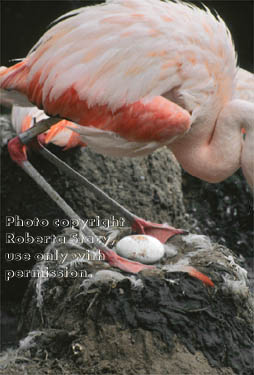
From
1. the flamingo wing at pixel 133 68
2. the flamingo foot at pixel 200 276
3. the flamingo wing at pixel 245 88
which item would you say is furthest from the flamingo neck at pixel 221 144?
the flamingo foot at pixel 200 276

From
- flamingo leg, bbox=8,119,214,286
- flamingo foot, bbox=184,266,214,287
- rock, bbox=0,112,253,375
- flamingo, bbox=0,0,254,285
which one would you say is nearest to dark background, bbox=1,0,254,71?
flamingo leg, bbox=8,119,214,286

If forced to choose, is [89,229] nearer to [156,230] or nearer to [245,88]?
[156,230]

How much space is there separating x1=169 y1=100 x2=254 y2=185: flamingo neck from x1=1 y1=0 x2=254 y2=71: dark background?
13.6ft

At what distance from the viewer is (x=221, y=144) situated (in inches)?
117

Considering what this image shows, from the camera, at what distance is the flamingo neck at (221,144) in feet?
9.59

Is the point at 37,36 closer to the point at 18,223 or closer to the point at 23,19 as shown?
the point at 23,19

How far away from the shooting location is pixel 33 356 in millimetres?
2572

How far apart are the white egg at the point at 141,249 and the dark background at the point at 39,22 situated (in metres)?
4.45

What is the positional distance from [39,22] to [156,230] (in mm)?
4506

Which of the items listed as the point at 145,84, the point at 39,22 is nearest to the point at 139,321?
the point at 145,84

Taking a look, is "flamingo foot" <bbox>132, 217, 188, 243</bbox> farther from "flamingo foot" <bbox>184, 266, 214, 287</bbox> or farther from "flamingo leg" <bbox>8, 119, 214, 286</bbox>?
"flamingo foot" <bbox>184, 266, 214, 287</bbox>

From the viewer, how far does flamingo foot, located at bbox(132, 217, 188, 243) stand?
3.39 metres

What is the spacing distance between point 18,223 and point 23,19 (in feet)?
11.7

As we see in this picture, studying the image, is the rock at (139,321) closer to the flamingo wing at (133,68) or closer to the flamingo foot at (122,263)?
Result: the flamingo foot at (122,263)
